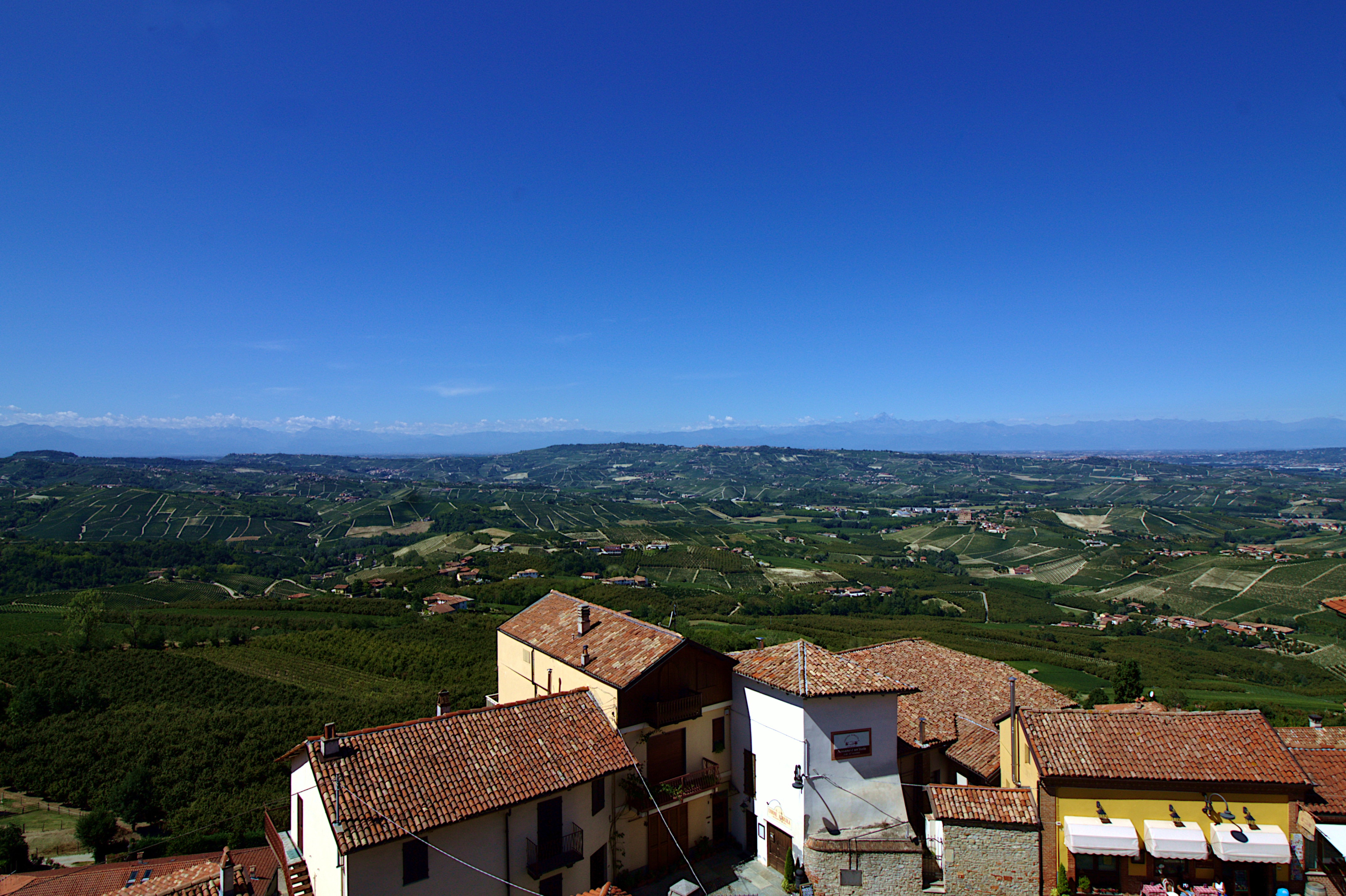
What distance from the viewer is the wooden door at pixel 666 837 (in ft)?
55.6

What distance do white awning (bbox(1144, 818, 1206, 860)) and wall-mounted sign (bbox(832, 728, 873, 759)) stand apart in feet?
19.2

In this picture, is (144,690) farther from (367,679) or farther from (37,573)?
(37,573)

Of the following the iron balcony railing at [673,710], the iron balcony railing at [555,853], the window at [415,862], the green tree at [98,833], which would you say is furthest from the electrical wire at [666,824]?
the green tree at [98,833]

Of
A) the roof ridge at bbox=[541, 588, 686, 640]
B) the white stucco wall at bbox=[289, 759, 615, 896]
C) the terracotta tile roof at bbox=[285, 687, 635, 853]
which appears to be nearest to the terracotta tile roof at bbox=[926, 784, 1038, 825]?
the roof ridge at bbox=[541, 588, 686, 640]

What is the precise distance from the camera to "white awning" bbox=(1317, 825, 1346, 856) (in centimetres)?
1343

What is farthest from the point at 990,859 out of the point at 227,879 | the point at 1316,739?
the point at 227,879

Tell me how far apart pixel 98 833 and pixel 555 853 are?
21.5m

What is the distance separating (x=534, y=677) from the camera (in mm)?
21281

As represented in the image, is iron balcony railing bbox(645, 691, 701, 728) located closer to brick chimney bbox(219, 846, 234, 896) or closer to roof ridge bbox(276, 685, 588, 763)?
roof ridge bbox(276, 685, 588, 763)

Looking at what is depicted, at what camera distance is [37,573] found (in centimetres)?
9044

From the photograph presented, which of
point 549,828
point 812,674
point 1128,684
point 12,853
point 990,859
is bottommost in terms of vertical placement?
point 12,853

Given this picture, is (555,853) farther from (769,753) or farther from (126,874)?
(126,874)

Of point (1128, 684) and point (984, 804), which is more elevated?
point (984, 804)

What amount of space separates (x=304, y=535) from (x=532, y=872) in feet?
514
